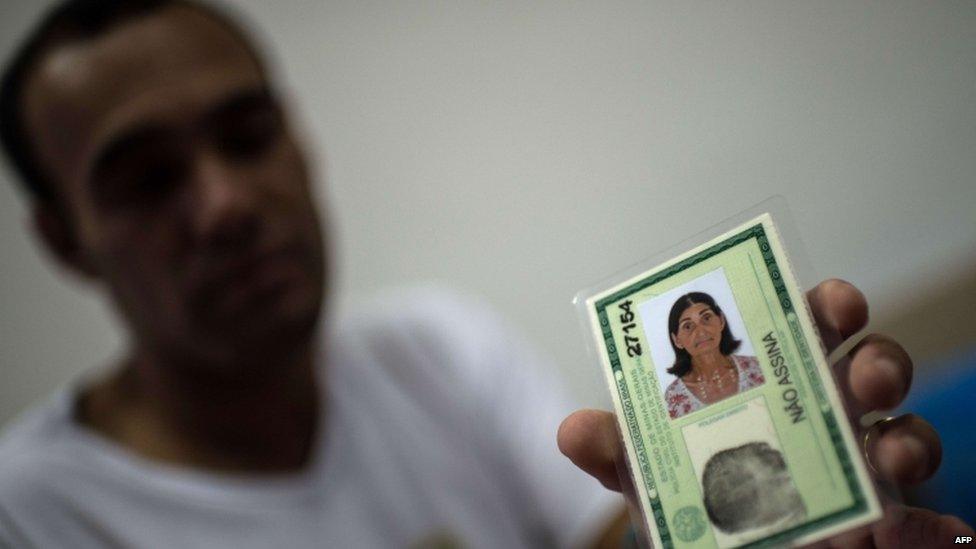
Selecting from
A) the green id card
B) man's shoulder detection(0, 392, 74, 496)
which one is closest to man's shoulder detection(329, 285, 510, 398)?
man's shoulder detection(0, 392, 74, 496)

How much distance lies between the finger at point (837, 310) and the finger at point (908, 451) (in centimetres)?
8

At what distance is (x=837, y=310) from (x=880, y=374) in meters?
0.06

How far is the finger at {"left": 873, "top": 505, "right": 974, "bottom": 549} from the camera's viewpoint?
17.1 inches

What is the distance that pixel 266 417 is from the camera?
45.6 inches

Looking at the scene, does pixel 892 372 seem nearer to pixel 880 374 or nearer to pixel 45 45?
pixel 880 374

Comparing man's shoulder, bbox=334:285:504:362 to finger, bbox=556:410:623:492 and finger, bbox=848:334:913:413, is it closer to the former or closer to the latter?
finger, bbox=556:410:623:492

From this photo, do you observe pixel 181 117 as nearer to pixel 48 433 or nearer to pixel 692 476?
pixel 48 433

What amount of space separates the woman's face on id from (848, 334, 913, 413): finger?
0.12 m

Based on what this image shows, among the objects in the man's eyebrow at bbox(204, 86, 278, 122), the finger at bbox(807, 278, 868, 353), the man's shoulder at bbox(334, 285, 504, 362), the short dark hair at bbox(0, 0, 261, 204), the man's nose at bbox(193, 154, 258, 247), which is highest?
the short dark hair at bbox(0, 0, 261, 204)

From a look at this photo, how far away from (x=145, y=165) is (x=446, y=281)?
34.4 inches

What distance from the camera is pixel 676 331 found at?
0.56m

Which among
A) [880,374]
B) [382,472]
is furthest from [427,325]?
[880,374]

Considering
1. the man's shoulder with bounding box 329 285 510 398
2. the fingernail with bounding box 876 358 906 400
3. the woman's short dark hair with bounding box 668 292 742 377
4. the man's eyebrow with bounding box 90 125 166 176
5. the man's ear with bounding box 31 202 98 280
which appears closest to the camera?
the fingernail with bounding box 876 358 906 400

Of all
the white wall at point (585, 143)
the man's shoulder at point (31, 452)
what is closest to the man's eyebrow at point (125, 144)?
the man's shoulder at point (31, 452)
